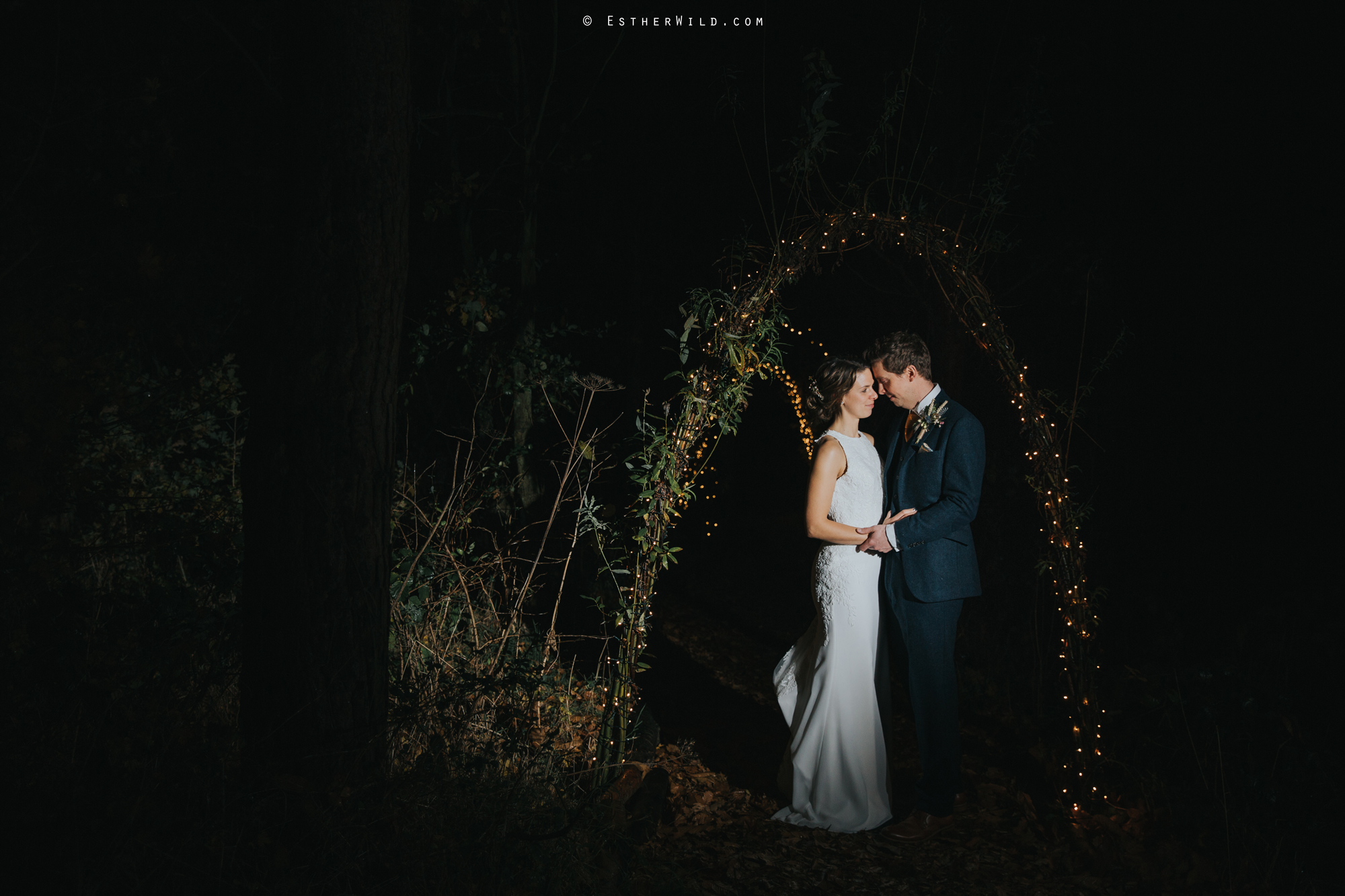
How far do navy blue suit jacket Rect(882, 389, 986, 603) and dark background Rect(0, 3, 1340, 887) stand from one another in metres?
1.44

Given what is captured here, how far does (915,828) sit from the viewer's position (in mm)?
4125

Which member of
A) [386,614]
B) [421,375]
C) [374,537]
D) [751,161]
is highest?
[751,161]

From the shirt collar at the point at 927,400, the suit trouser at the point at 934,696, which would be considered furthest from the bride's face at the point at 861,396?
the suit trouser at the point at 934,696

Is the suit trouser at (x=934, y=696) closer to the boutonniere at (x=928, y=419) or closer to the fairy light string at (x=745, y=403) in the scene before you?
the fairy light string at (x=745, y=403)

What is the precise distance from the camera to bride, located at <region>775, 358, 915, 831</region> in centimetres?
417

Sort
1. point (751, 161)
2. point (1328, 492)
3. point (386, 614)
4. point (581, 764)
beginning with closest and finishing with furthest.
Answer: point (386, 614) → point (581, 764) → point (1328, 492) → point (751, 161)

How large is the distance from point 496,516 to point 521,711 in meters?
4.61

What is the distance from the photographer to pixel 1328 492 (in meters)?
5.37

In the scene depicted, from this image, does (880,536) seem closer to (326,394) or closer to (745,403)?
(745,403)

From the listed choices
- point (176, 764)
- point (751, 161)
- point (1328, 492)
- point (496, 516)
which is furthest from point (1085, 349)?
point (176, 764)

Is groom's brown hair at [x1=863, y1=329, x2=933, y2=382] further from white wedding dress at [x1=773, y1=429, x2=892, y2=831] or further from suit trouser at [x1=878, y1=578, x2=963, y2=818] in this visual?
suit trouser at [x1=878, y1=578, x2=963, y2=818]

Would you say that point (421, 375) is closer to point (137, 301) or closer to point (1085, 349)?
point (137, 301)

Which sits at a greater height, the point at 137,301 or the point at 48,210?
the point at 48,210

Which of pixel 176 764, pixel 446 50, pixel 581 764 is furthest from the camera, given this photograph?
pixel 446 50
